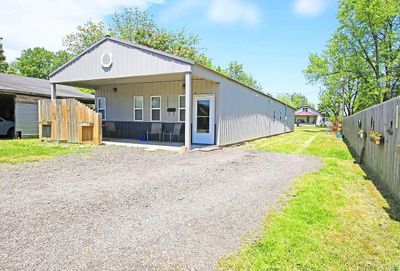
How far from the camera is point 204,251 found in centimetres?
272

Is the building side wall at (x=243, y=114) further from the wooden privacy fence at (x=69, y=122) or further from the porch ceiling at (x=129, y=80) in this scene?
the wooden privacy fence at (x=69, y=122)

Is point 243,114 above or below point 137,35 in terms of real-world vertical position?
below

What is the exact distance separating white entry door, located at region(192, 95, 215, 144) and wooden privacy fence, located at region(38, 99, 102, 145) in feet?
13.2

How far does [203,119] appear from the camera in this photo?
12.0 m

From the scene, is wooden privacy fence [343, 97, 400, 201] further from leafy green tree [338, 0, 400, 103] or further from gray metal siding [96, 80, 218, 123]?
leafy green tree [338, 0, 400, 103]

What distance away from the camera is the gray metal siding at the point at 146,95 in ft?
39.4

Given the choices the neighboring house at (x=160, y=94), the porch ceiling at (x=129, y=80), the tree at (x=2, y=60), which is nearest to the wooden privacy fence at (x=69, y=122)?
the neighboring house at (x=160, y=94)

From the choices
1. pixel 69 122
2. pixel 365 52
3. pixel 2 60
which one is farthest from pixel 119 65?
pixel 2 60

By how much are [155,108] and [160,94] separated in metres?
0.74

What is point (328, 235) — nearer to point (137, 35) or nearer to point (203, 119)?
point (203, 119)

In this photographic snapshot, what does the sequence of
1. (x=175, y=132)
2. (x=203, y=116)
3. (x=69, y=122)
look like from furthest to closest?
(x=175, y=132) < (x=203, y=116) < (x=69, y=122)

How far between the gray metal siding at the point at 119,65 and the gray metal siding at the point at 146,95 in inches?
97.4

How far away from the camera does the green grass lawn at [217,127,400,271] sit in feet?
8.31

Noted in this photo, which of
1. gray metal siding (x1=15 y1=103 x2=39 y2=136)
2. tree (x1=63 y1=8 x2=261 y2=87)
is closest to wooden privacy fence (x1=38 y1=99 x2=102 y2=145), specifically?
gray metal siding (x1=15 y1=103 x2=39 y2=136)
